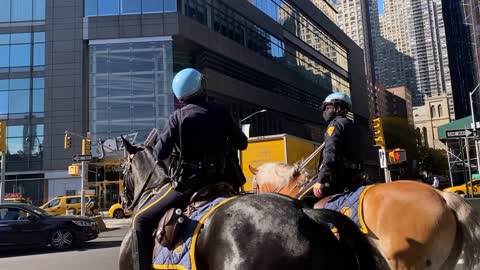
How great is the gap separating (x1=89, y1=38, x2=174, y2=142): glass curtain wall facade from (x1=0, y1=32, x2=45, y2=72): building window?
6.87 m

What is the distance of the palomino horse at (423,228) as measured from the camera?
15.9 feet

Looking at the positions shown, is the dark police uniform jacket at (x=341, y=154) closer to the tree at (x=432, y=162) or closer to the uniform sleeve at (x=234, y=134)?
the uniform sleeve at (x=234, y=134)

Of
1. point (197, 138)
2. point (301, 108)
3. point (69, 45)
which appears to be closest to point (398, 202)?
point (197, 138)

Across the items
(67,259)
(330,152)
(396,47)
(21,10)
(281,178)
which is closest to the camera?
(330,152)

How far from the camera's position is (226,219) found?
329 centimetres

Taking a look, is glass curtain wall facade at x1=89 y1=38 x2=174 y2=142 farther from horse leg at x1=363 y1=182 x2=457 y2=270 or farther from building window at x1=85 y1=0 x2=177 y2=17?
horse leg at x1=363 y1=182 x2=457 y2=270

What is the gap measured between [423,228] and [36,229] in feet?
48.8

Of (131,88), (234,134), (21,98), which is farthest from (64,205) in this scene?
(234,134)

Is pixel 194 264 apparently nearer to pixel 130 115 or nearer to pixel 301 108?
pixel 130 115

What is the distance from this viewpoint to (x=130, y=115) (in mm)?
45906

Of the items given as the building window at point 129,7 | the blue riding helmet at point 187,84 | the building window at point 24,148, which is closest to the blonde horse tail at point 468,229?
the blue riding helmet at point 187,84

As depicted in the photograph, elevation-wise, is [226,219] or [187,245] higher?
[226,219]

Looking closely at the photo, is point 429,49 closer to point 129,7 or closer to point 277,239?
point 129,7

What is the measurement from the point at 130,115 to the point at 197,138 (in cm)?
4317
